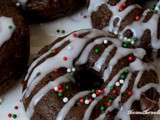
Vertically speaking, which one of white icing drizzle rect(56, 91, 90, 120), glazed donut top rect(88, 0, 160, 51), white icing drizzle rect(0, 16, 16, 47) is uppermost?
white icing drizzle rect(0, 16, 16, 47)

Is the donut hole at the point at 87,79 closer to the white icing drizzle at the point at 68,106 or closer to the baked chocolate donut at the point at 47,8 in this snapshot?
the white icing drizzle at the point at 68,106

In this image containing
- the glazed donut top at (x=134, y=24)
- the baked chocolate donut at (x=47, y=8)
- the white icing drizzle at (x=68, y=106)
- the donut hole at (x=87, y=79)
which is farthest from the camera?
the baked chocolate donut at (x=47, y=8)

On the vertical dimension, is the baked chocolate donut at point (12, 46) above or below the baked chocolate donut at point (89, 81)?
above

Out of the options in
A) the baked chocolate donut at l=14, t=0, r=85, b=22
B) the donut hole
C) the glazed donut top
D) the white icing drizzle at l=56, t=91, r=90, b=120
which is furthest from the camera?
the baked chocolate donut at l=14, t=0, r=85, b=22

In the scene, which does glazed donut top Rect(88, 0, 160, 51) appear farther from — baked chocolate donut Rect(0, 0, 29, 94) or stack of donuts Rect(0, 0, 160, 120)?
baked chocolate donut Rect(0, 0, 29, 94)

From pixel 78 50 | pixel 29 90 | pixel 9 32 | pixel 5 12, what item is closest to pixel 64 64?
pixel 78 50

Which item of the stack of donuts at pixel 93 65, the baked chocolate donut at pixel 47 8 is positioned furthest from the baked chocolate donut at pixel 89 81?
the baked chocolate donut at pixel 47 8

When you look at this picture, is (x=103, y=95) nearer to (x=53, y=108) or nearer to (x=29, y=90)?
(x=53, y=108)

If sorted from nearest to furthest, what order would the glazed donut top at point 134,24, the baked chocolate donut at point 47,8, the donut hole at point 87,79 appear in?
the donut hole at point 87,79, the glazed donut top at point 134,24, the baked chocolate donut at point 47,8

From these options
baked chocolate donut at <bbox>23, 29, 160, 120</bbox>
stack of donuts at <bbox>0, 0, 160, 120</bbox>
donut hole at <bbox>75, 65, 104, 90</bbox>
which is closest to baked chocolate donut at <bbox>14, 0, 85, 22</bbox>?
stack of donuts at <bbox>0, 0, 160, 120</bbox>
